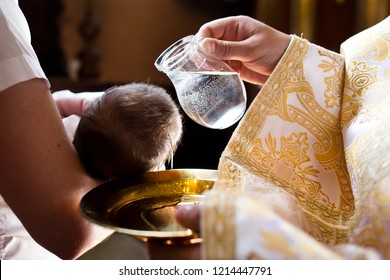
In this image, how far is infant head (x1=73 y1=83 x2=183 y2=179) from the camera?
0.82m

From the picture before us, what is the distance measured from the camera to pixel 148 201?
0.76 m

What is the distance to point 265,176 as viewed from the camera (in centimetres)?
71

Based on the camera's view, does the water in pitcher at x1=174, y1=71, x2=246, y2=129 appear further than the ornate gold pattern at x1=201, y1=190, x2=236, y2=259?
Yes

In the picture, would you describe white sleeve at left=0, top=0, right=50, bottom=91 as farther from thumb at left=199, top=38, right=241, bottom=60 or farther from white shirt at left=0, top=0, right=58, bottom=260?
thumb at left=199, top=38, right=241, bottom=60

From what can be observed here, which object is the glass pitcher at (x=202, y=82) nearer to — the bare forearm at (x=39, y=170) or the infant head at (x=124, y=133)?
the infant head at (x=124, y=133)

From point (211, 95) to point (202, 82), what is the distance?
2 centimetres

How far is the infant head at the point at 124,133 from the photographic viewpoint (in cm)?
82

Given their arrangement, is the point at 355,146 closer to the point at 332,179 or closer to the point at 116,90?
the point at 332,179

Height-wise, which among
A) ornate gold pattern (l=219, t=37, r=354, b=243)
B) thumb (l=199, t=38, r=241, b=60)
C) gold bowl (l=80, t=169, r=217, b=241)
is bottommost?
gold bowl (l=80, t=169, r=217, b=241)

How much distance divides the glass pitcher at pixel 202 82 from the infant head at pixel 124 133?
0.08 m

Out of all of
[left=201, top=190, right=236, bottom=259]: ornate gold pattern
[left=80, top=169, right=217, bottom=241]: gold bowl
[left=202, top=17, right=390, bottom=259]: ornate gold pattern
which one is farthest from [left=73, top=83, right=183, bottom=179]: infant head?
[left=201, top=190, right=236, bottom=259]: ornate gold pattern

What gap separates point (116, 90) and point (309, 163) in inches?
13.4

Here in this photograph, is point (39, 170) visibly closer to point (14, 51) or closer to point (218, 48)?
point (14, 51)

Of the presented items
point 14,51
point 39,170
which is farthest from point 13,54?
point 39,170
